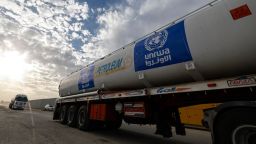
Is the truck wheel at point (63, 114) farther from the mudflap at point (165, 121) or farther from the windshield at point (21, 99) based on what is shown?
the windshield at point (21, 99)

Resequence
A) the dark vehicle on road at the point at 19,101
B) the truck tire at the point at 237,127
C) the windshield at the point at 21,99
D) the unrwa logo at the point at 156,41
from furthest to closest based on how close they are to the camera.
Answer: the windshield at the point at 21,99 < the dark vehicle on road at the point at 19,101 < the unrwa logo at the point at 156,41 < the truck tire at the point at 237,127

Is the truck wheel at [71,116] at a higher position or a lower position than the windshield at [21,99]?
lower

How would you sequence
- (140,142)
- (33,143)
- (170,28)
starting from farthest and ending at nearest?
1. (140,142)
2. (33,143)
3. (170,28)

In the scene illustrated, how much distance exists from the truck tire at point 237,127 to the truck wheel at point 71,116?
9.68 meters

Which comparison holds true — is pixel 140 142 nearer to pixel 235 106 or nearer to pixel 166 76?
pixel 166 76

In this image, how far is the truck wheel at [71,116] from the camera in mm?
13102

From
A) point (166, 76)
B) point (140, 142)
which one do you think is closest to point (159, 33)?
point (166, 76)

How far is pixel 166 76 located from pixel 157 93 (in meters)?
0.60

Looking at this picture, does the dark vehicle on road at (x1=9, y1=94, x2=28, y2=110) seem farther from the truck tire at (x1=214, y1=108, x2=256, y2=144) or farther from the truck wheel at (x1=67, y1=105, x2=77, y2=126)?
the truck tire at (x1=214, y1=108, x2=256, y2=144)

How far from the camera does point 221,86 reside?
476 centimetres

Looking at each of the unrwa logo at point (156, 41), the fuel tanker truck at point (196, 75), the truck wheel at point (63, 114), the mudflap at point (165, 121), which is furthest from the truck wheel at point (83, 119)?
the unrwa logo at point (156, 41)

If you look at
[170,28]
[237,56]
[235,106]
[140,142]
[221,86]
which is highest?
[170,28]

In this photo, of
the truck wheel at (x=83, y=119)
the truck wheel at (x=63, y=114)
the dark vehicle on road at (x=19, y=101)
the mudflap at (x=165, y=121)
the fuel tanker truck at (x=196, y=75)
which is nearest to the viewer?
the fuel tanker truck at (x=196, y=75)

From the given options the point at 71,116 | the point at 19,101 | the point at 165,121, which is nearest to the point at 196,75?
the point at 165,121
